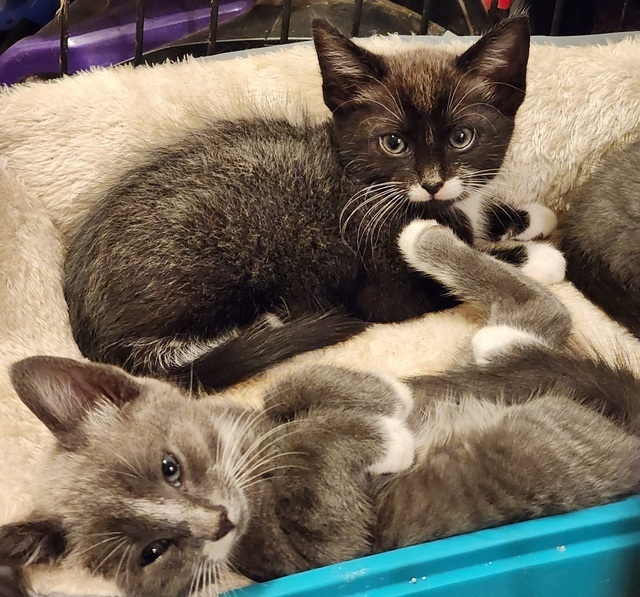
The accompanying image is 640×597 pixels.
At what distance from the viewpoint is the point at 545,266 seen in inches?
63.8

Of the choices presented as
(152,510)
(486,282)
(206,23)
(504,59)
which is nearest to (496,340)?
(486,282)

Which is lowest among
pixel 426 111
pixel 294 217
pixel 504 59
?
pixel 294 217

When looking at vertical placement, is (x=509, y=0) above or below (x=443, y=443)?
above

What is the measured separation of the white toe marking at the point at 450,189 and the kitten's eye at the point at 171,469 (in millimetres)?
806

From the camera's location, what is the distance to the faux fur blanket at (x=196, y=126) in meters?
1.42

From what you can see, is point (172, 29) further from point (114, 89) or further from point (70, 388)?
point (70, 388)

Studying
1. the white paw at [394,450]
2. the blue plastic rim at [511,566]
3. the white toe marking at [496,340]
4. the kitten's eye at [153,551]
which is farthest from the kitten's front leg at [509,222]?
the kitten's eye at [153,551]

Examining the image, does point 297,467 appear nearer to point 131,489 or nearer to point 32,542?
point 131,489

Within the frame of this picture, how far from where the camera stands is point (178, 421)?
3.77 feet

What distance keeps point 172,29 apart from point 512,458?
2019 millimetres

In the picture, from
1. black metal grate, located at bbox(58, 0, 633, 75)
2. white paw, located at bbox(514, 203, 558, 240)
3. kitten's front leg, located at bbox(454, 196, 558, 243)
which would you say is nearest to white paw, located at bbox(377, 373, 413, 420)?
kitten's front leg, located at bbox(454, 196, 558, 243)

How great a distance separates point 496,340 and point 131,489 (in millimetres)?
786

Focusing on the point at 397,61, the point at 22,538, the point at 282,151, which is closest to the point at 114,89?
the point at 282,151

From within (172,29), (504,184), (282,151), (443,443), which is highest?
(172,29)
